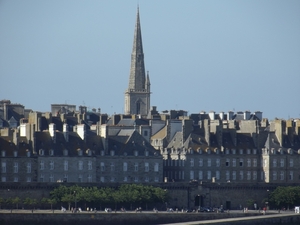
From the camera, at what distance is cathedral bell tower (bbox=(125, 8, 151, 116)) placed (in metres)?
180

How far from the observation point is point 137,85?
180625mm

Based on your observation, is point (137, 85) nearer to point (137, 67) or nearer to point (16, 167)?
point (137, 67)

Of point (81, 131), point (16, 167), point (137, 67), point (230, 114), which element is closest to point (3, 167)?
point (16, 167)

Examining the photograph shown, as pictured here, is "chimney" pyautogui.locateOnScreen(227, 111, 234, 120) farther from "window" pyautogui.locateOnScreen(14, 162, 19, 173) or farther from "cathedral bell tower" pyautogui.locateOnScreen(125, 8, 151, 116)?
"window" pyautogui.locateOnScreen(14, 162, 19, 173)

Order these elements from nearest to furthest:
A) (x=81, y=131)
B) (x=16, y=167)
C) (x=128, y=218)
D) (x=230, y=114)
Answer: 1. (x=128, y=218)
2. (x=16, y=167)
3. (x=81, y=131)
4. (x=230, y=114)

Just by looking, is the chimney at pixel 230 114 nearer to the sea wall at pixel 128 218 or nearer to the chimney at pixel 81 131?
the chimney at pixel 81 131

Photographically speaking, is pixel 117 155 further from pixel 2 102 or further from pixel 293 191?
pixel 2 102

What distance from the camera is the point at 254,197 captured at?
127 meters

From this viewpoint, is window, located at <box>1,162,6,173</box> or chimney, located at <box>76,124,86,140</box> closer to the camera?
window, located at <box>1,162,6,173</box>

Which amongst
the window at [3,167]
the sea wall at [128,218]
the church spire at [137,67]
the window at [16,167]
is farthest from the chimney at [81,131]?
the church spire at [137,67]

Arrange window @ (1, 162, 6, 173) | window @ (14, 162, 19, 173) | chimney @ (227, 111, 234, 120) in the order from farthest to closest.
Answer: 1. chimney @ (227, 111, 234, 120)
2. window @ (14, 162, 19, 173)
3. window @ (1, 162, 6, 173)

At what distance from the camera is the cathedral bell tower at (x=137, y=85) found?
17988 cm

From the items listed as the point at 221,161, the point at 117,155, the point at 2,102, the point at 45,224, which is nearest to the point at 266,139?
the point at 221,161

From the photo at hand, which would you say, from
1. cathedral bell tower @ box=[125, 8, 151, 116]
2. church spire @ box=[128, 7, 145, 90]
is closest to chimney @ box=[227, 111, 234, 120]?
cathedral bell tower @ box=[125, 8, 151, 116]
